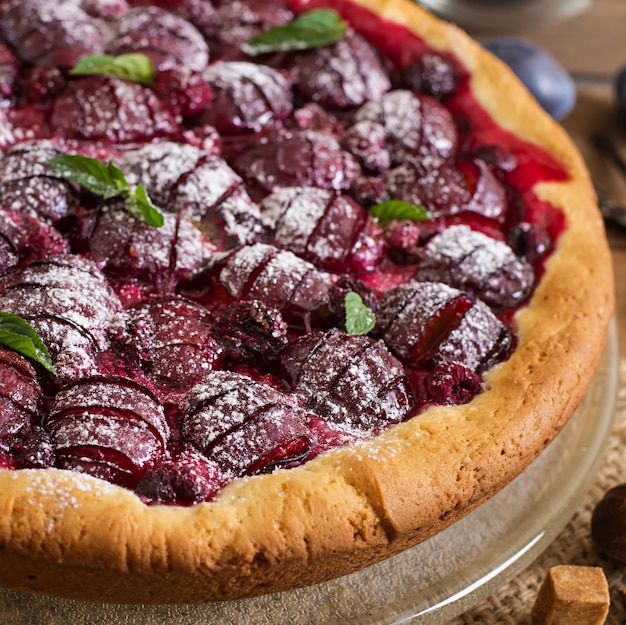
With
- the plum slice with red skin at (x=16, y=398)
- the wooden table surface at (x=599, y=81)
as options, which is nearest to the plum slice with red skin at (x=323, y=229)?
the plum slice with red skin at (x=16, y=398)

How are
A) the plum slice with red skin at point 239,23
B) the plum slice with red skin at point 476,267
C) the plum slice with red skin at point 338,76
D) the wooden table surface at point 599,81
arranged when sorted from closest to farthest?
1. the plum slice with red skin at point 476,267
2. the plum slice with red skin at point 338,76
3. the plum slice with red skin at point 239,23
4. the wooden table surface at point 599,81

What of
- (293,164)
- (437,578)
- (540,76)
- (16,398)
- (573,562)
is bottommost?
(573,562)

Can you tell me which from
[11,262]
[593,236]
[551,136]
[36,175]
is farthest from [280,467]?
[551,136]

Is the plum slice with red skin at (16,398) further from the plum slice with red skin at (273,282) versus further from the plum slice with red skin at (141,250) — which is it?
the plum slice with red skin at (273,282)

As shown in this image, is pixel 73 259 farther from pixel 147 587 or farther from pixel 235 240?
pixel 147 587

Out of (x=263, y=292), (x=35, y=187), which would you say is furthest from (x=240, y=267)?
(x=35, y=187)

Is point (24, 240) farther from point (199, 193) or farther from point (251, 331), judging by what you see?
point (251, 331)
